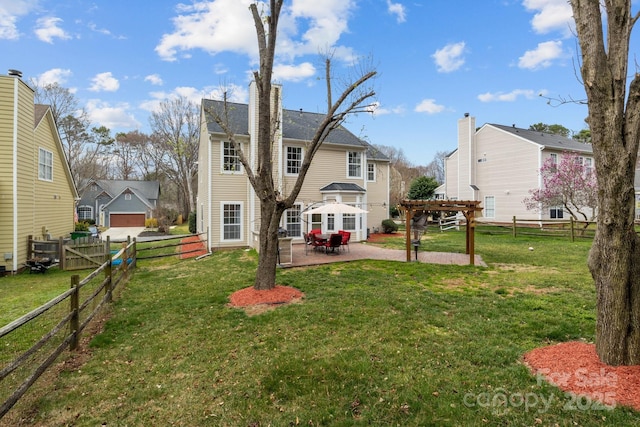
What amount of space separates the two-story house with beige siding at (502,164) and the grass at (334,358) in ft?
54.4

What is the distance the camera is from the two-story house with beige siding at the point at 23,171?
9.99m

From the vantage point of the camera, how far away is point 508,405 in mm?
3012

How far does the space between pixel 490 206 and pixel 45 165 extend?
27869 mm

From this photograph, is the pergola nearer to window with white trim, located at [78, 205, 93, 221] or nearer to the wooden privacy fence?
the wooden privacy fence

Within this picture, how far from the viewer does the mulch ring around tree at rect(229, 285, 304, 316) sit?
20.4 feet

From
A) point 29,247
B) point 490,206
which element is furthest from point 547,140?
point 29,247

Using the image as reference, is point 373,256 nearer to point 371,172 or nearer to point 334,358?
point 334,358

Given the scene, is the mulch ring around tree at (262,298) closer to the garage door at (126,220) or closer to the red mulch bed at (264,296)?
the red mulch bed at (264,296)

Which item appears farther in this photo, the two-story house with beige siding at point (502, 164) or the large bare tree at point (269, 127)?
the two-story house with beige siding at point (502, 164)

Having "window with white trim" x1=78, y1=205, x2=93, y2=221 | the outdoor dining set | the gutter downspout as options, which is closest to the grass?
the outdoor dining set

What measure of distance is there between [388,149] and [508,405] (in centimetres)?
5473

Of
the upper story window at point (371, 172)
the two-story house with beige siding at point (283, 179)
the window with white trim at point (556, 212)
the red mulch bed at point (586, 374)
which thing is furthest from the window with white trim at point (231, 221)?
the window with white trim at point (556, 212)

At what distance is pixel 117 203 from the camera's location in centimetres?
3606

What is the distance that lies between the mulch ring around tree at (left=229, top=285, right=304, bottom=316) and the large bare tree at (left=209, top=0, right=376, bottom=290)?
0.23 metres
